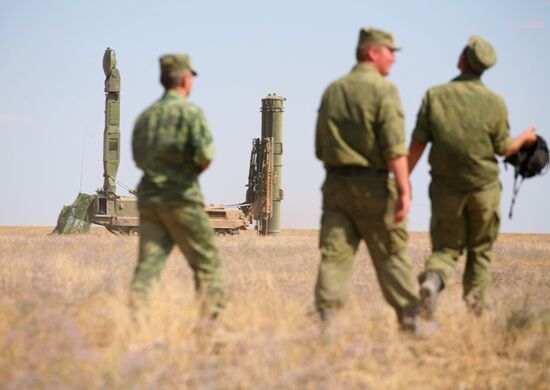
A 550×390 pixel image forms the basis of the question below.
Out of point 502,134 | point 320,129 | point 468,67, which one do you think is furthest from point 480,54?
point 320,129

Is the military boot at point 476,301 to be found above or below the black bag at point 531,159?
below

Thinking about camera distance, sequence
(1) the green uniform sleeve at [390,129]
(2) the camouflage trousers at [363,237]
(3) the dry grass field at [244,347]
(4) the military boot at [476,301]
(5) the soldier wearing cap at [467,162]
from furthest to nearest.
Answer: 1. (4) the military boot at [476,301]
2. (5) the soldier wearing cap at [467,162]
3. (2) the camouflage trousers at [363,237]
4. (1) the green uniform sleeve at [390,129]
5. (3) the dry grass field at [244,347]

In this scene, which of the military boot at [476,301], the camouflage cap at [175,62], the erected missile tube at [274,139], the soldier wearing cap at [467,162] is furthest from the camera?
the erected missile tube at [274,139]

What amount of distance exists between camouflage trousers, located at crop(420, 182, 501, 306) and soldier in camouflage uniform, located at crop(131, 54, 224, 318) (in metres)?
2.03

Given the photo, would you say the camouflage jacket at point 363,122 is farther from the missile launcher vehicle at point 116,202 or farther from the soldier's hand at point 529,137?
the missile launcher vehicle at point 116,202

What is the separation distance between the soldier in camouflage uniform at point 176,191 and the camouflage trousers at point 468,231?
2028 mm

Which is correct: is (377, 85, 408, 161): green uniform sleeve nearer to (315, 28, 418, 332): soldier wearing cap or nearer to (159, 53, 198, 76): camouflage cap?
(315, 28, 418, 332): soldier wearing cap

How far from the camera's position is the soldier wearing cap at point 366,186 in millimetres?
7102

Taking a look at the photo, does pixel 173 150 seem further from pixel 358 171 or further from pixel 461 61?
pixel 461 61

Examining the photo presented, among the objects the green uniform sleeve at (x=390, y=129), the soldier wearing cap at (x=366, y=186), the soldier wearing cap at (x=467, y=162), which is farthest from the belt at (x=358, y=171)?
the soldier wearing cap at (x=467, y=162)

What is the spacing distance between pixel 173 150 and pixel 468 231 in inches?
110

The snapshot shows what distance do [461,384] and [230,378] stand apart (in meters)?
1.61

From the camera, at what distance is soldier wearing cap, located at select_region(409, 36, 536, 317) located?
809 cm

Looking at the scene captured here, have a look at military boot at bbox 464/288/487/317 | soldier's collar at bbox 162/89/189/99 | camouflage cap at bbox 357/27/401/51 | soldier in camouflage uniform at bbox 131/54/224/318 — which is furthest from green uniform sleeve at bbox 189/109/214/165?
military boot at bbox 464/288/487/317
